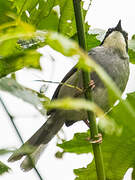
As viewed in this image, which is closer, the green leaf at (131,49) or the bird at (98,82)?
the green leaf at (131,49)

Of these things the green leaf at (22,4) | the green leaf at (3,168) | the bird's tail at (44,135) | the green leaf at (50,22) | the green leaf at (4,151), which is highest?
the green leaf at (22,4)

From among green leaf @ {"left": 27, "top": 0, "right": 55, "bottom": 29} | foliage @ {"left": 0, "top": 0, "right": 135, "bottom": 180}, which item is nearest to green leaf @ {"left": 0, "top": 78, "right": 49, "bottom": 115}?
foliage @ {"left": 0, "top": 0, "right": 135, "bottom": 180}

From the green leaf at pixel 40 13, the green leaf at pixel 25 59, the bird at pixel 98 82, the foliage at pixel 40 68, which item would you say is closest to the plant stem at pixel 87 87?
the foliage at pixel 40 68

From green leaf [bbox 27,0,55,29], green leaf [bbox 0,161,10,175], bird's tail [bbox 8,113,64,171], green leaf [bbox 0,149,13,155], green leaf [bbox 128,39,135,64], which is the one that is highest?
green leaf [bbox 27,0,55,29]

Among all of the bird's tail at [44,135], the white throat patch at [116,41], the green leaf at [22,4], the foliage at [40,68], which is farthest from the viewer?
the white throat patch at [116,41]

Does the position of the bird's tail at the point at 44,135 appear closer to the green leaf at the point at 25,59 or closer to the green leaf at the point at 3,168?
the green leaf at the point at 3,168

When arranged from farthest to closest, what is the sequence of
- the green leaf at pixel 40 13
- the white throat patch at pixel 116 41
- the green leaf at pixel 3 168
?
1. the white throat patch at pixel 116 41
2. the green leaf at pixel 40 13
3. the green leaf at pixel 3 168

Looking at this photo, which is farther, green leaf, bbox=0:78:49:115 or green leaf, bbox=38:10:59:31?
green leaf, bbox=38:10:59:31

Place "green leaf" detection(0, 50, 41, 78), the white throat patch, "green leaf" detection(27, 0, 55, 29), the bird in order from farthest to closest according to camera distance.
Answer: the white throat patch → the bird → "green leaf" detection(27, 0, 55, 29) → "green leaf" detection(0, 50, 41, 78)

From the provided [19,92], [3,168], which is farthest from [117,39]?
[19,92]

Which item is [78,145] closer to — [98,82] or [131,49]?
[131,49]

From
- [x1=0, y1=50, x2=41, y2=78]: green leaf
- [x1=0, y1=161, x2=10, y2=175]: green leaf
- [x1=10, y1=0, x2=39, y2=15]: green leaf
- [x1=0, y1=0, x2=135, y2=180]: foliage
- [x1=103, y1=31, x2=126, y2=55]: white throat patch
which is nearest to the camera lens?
[x1=0, y1=50, x2=41, y2=78]: green leaf

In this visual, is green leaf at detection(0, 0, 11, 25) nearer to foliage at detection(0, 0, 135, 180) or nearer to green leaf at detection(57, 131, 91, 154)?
foliage at detection(0, 0, 135, 180)

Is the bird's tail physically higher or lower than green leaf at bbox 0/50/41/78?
lower
